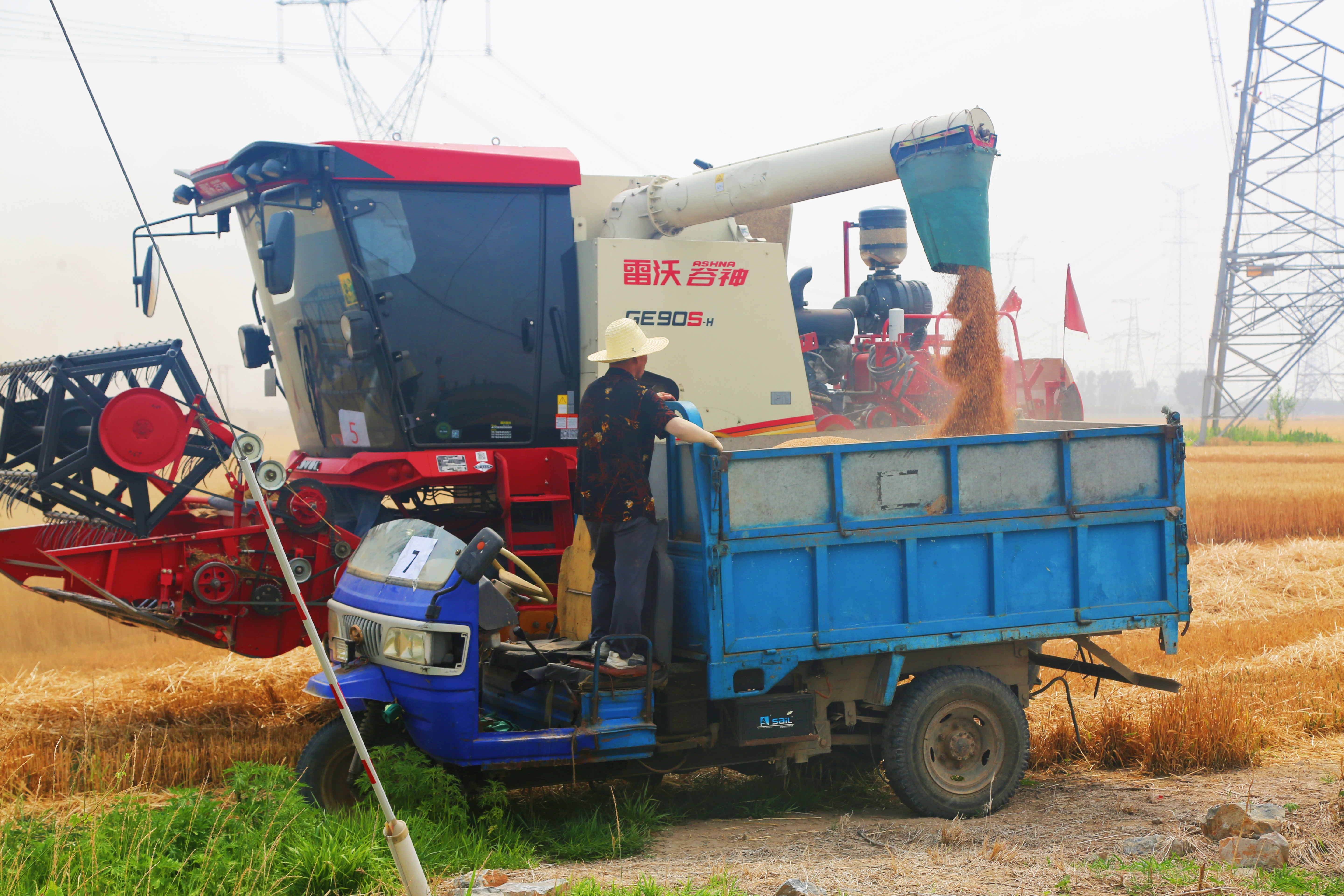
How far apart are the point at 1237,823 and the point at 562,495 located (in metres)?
4.19

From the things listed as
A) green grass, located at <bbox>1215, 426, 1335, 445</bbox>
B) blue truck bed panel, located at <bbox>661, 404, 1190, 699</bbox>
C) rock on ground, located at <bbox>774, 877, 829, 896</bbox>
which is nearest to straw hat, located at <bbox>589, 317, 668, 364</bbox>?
blue truck bed panel, located at <bbox>661, 404, 1190, 699</bbox>

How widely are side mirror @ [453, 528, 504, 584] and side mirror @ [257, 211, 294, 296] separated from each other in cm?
255

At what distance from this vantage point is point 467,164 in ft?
23.3

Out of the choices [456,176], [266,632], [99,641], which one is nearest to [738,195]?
[456,176]

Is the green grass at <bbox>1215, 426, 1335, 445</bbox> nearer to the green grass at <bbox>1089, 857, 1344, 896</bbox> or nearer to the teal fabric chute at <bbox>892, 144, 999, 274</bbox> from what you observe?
the teal fabric chute at <bbox>892, 144, 999, 274</bbox>

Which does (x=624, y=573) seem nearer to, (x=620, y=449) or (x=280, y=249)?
(x=620, y=449)

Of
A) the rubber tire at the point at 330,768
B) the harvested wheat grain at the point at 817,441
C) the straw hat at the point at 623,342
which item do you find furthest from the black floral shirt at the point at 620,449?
the rubber tire at the point at 330,768

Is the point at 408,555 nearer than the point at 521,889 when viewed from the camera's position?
No

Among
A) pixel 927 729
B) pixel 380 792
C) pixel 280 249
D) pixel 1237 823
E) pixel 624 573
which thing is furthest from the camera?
pixel 280 249

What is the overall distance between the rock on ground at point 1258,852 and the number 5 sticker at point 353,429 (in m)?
5.32

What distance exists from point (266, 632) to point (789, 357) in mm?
3911

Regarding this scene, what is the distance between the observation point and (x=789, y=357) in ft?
26.3

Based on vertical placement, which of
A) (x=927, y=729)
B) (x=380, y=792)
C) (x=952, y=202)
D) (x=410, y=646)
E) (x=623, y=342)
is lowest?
(x=927, y=729)

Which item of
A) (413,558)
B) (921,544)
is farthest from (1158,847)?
(413,558)
